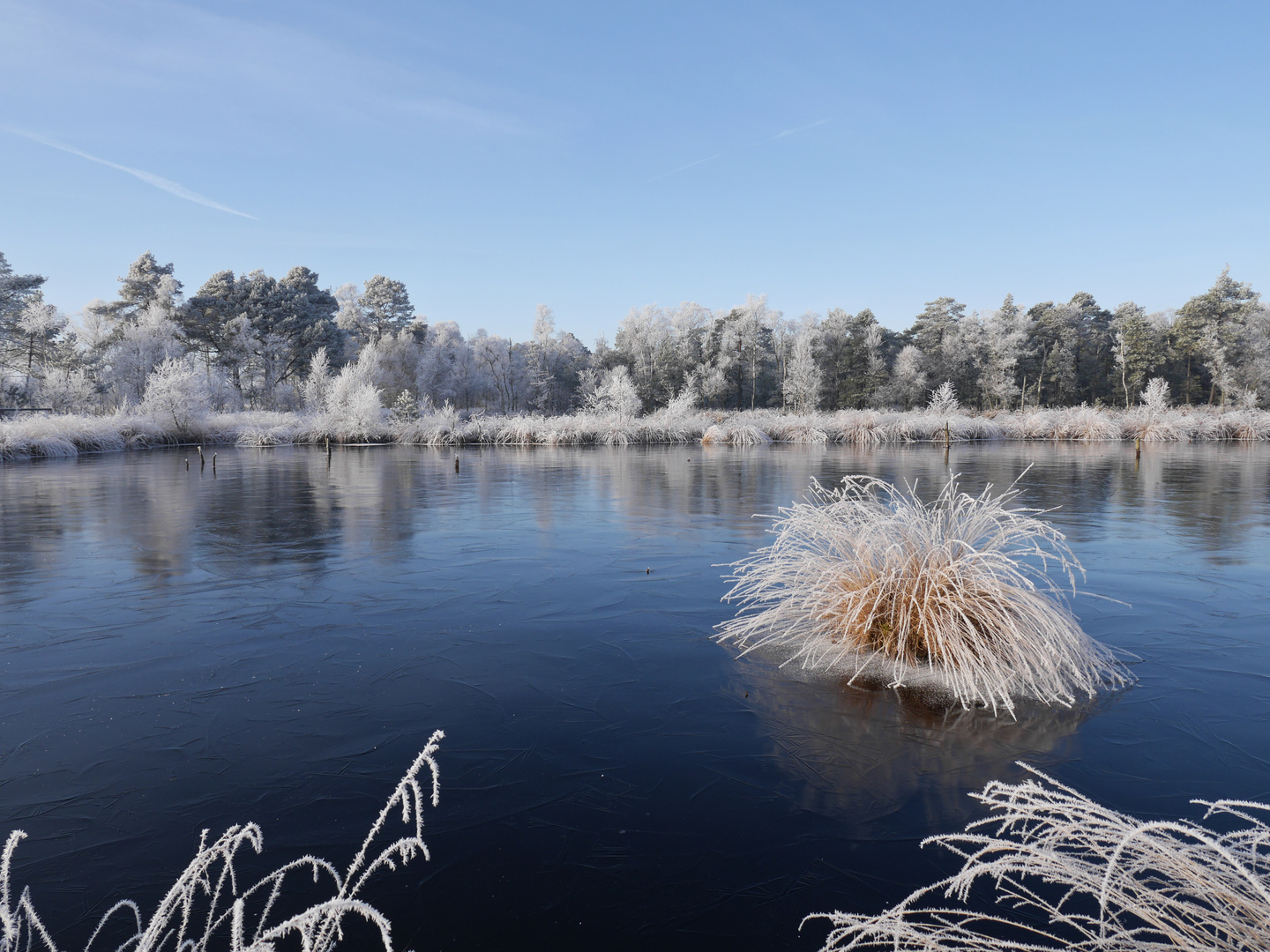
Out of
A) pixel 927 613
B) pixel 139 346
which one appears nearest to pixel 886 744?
pixel 927 613

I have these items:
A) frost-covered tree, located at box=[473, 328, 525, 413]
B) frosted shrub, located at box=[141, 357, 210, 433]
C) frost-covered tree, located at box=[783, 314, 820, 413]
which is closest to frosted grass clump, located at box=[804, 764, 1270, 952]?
frosted shrub, located at box=[141, 357, 210, 433]

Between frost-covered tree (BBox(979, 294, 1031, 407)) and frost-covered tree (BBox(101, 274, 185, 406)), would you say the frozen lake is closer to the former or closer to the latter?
frost-covered tree (BBox(101, 274, 185, 406))

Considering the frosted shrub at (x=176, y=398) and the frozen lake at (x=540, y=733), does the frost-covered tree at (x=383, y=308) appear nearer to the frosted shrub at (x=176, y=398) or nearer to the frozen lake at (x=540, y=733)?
the frosted shrub at (x=176, y=398)

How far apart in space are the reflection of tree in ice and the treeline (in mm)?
29560

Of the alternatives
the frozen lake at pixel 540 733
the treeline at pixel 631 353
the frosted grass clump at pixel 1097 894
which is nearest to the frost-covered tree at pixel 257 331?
the treeline at pixel 631 353

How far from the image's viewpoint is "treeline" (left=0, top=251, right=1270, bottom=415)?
39.8 meters

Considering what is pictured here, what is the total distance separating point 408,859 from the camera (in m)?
2.41

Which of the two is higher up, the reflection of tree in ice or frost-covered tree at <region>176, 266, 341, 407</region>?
frost-covered tree at <region>176, 266, 341, 407</region>

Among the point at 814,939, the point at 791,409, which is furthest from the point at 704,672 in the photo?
the point at 791,409

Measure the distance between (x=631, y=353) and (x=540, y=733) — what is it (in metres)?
56.0

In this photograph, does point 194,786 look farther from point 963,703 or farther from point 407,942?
point 963,703

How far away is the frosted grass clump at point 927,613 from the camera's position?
149 inches

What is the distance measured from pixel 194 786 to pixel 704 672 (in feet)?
8.04

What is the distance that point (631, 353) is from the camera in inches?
2292
